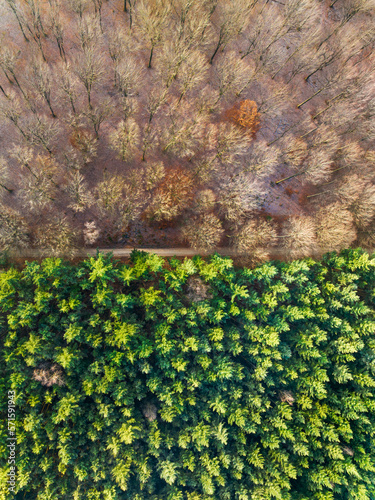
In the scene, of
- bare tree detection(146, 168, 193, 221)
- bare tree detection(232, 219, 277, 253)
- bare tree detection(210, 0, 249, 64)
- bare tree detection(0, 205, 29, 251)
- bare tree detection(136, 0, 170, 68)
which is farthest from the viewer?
bare tree detection(232, 219, 277, 253)

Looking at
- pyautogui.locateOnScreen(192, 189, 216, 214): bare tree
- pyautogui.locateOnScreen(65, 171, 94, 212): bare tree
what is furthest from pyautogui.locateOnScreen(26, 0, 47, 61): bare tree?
pyautogui.locateOnScreen(192, 189, 216, 214): bare tree

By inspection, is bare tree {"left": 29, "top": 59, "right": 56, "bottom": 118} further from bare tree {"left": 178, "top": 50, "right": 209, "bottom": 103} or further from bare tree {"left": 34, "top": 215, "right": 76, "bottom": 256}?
bare tree {"left": 178, "top": 50, "right": 209, "bottom": 103}

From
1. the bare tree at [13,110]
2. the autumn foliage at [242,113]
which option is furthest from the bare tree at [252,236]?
the bare tree at [13,110]

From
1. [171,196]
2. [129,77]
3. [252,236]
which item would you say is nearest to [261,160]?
[252,236]

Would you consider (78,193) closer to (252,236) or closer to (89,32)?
(89,32)

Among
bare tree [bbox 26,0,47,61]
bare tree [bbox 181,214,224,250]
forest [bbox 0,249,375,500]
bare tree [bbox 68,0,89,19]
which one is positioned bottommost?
forest [bbox 0,249,375,500]
